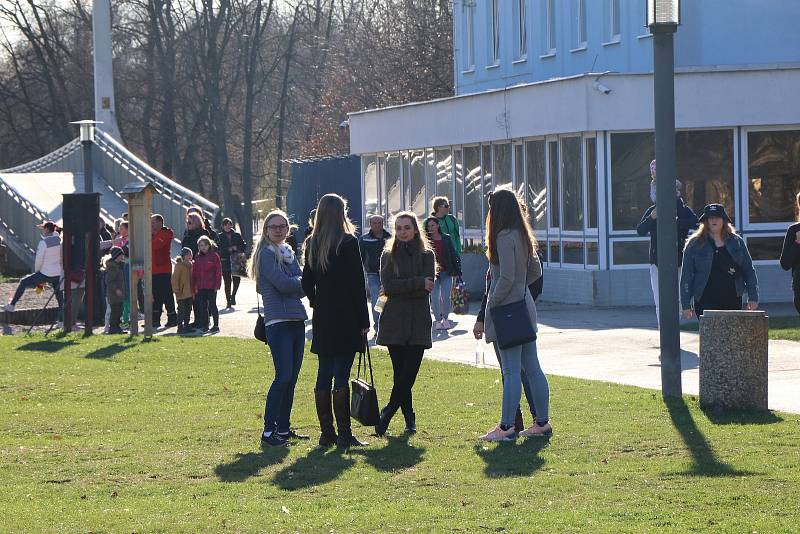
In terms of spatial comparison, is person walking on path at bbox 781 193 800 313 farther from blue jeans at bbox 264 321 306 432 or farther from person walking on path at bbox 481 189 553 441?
blue jeans at bbox 264 321 306 432

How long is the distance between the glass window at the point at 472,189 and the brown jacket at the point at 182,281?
8.62m

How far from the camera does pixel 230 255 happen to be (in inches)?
1045

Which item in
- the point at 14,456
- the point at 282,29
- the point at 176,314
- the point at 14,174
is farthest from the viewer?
the point at 282,29

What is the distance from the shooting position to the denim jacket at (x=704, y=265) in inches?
484

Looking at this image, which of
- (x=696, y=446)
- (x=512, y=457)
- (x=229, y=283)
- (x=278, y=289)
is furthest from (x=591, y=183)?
(x=512, y=457)

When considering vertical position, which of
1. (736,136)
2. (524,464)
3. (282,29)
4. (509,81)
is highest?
(282,29)

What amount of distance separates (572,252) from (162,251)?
23.4 ft

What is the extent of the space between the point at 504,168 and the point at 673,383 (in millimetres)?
16340

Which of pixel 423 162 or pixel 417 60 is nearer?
pixel 423 162

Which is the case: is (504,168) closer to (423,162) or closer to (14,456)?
(423,162)

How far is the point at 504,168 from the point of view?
2839cm

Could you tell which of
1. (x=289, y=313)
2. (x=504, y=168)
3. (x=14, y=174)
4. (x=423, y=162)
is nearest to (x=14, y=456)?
(x=289, y=313)

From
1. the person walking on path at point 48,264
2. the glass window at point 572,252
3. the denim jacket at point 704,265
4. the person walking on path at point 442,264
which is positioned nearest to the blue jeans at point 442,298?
the person walking on path at point 442,264

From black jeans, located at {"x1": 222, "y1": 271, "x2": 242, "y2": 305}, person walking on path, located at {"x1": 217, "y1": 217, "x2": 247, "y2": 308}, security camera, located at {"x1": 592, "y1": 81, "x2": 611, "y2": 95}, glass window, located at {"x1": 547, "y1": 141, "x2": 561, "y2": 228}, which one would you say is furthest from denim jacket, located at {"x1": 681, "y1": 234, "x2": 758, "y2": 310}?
black jeans, located at {"x1": 222, "y1": 271, "x2": 242, "y2": 305}
